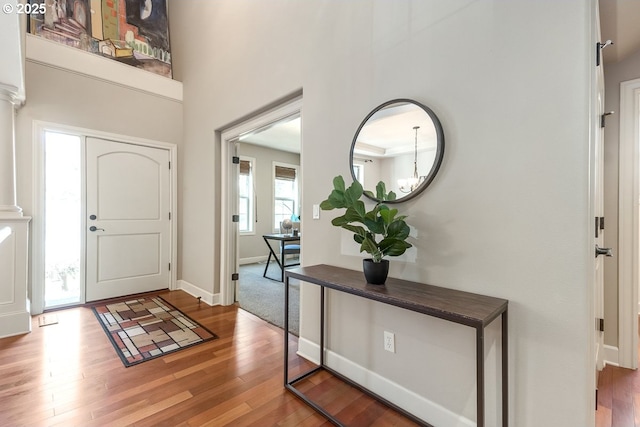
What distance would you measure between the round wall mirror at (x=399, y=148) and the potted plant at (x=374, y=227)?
10.0 inches

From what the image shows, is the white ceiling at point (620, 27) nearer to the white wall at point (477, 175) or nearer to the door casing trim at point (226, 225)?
the white wall at point (477, 175)

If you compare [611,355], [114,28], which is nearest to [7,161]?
[114,28]

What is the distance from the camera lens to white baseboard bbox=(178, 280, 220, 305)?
335 centimetres

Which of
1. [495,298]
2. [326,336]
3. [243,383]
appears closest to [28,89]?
[243,383]

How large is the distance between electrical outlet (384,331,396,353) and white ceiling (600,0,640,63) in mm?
2210

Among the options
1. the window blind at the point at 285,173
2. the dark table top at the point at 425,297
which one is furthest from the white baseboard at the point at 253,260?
the dark table top at the point at 425,297

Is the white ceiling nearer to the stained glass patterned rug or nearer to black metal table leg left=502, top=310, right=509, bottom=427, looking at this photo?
black metal table leg left=502, top=310, right=509, bottom=427

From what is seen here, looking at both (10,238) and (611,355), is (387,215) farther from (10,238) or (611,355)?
(10,238)

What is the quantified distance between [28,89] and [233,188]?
2300mm

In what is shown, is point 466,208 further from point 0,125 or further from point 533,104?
point 0,125

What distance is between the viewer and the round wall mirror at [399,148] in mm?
1526

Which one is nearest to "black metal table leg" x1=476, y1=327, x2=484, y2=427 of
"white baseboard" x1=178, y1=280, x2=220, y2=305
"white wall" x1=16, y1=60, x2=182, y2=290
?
"white baseboard" x1=178, y1=280, x2=220, y2=305

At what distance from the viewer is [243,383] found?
1864 millimetres

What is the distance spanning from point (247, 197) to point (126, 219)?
108 inches
